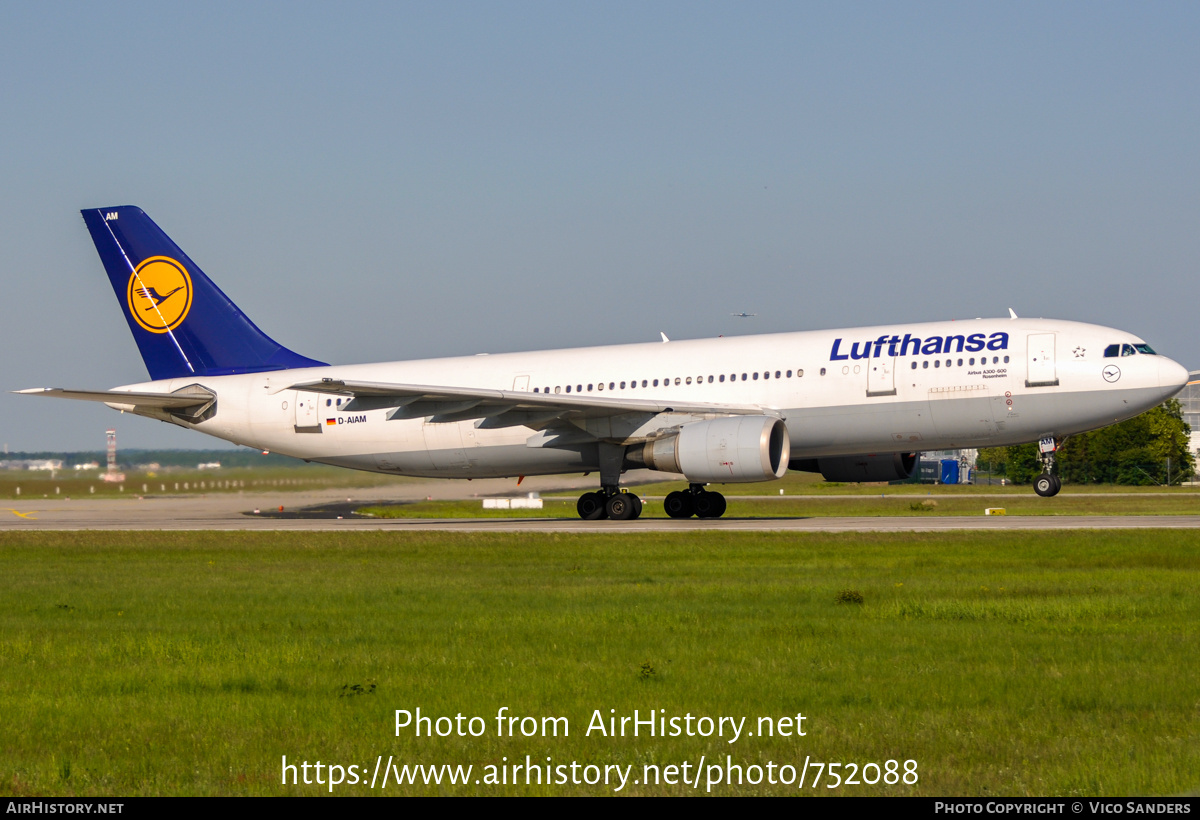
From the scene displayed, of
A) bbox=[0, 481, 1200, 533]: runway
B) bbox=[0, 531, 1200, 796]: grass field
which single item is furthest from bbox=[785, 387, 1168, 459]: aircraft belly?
bbox=[0, 531, 1200, 796]: grass field

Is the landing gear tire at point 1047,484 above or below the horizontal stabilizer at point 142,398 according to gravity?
below

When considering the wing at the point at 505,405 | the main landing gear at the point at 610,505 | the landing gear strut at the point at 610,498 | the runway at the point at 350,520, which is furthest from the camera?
the main landing gear at the point at 610,505

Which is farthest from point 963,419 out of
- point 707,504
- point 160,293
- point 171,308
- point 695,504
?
point 160,293

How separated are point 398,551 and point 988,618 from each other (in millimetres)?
11942

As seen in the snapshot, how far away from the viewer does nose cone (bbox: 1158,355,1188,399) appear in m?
25.5

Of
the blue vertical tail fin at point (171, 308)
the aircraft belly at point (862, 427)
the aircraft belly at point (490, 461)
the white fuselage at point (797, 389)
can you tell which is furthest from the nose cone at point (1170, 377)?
the blue vertical tail fin at point (171, 308)

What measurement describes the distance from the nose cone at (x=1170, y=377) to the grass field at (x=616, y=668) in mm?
8237

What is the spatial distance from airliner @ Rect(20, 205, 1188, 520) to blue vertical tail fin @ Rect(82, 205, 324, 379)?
4cm

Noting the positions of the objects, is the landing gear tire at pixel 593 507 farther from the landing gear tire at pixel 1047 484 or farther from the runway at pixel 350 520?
the landing gear tire at pixel 1047 484

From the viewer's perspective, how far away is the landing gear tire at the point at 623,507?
29062mm

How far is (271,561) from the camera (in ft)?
65.1
